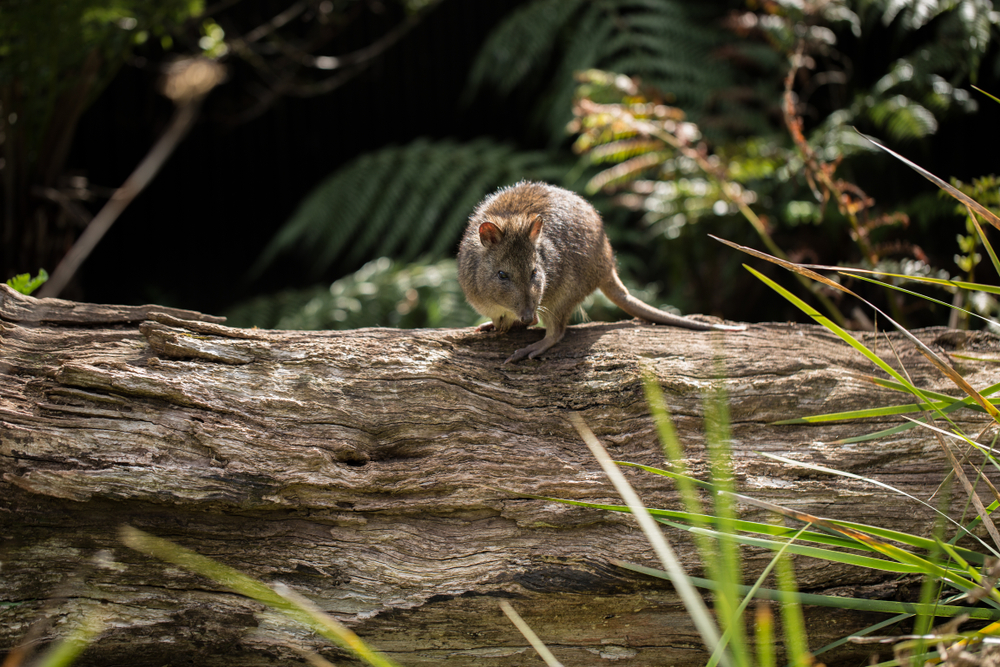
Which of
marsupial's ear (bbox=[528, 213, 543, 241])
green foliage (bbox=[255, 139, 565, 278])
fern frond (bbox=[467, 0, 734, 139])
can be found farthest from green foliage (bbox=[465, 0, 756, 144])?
marsupial's ear (bbox=[528, 213, 543, 241])

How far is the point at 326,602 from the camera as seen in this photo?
240cm

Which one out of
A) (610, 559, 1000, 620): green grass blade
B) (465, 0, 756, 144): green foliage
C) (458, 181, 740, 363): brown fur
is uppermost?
(465, 0, 756, 144): green foliage

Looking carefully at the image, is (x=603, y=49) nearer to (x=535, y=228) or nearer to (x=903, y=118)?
(x=903, y=118)

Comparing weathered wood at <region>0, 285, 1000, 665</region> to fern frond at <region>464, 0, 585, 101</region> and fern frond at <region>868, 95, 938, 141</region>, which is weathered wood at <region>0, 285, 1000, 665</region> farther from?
fern frond at <region>464, 0, 585, 101</region>

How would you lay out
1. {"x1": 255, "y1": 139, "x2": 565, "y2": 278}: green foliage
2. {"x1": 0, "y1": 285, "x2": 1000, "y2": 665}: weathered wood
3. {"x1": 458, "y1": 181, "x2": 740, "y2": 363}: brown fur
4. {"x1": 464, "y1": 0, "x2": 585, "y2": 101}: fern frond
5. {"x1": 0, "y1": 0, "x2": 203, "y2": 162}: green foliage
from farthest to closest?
{"x1": 255, "y1": 139, "x2": 565, "y2": 278}: green foliage → {"x1": 464, "y1": 0, "x2": 585, "y2": 101}: fern frond → {"x1": 0, "y1": 0, "x2": 203, "y2": 162}: green foliage → {"x1": 458, "y1": 181, "x2": 740, "y2": 363}: brown fur → {"x1": 0, "y1": 285, "x2": 1000, "y2": 665}: weathered wood

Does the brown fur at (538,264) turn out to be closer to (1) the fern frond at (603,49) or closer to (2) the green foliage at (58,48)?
(2) the green foliage at (58,48)

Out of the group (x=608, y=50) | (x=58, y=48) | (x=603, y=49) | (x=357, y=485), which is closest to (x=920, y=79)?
(x=608, y=50)

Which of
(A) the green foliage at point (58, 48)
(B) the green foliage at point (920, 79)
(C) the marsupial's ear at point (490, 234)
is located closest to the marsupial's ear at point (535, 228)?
(C) the marsupial's ear at point (490, 234)

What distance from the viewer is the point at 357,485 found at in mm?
2568

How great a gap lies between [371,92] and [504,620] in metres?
6.69

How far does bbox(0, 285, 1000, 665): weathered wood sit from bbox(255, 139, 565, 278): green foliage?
448 cm

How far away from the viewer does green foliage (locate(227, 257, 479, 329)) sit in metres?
6.00

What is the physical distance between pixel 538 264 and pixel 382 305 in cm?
285

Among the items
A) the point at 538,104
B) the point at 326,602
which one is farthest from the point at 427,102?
the point at 326,602
